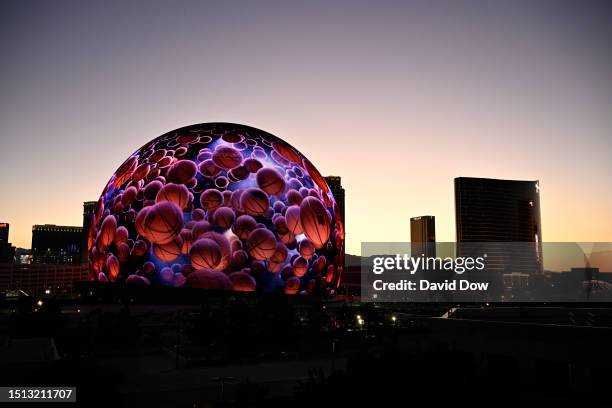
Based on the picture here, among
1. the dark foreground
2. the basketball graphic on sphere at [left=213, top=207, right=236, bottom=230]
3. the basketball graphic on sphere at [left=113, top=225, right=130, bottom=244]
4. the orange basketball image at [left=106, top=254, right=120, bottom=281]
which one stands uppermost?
the basketball graphic on sphere at [left=213, top=207, right=236, bottom=230]

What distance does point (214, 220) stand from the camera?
3256cm

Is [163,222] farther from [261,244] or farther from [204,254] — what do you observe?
[261,244]

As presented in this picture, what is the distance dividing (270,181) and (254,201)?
1.89 m

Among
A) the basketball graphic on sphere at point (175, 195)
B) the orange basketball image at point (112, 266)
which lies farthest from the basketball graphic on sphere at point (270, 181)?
the orange basketball image at point (112, 266)

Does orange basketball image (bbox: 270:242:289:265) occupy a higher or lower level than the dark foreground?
higher

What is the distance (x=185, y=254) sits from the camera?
106 ft

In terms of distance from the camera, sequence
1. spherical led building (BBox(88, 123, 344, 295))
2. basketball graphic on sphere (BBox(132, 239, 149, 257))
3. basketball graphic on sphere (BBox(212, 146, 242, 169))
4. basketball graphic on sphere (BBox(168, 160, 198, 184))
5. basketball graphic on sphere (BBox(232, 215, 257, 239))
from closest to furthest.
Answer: spherical led building (BBox(88, 123, 344, 295)) → basketball graphic on sphere (BBox(232, 215, 257, 239)) → basketball graphic on sphere (BBox(132, 239, 149, 257)) → basketball graphic on sphere (BBox(168, 160, 198, 184)) → basketball graphic on sphere (BBox(212, 146, 242, 169))

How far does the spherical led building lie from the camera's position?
106ft

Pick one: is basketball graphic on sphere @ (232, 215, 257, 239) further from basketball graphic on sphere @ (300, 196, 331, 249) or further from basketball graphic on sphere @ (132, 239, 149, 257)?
basketball graphic on sphere @ (132, 239, 149, 257)

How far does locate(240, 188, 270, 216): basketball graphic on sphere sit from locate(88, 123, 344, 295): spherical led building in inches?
2.4

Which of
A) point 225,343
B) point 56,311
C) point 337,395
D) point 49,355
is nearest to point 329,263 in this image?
point 225,343

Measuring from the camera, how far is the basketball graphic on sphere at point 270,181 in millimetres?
34438

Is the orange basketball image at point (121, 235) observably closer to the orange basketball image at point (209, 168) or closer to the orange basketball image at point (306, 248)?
the orange basketball image at point (209, 168)

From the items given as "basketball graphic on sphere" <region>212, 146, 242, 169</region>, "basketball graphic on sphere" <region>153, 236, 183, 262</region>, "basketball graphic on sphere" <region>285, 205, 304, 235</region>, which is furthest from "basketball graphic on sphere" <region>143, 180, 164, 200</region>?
"basketball graphic on sphere" <region>285, 205, 304, 235</region>
